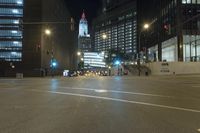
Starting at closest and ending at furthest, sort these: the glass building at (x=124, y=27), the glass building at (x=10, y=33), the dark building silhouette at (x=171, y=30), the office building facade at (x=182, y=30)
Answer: the office building facade at (x=182, y=30)
the dark building silhouette at (x=171, y=30)
the glass building at (x=10, y=33)
the glass building at (x=124, y=27)

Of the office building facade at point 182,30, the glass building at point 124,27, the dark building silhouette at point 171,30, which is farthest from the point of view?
the glass building at point 124,27

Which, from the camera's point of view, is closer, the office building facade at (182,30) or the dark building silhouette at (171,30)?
the office building facade at (182,30)

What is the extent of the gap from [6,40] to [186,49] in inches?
2327

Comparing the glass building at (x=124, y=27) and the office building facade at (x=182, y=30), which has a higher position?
the glass building at (x=124, y=27)

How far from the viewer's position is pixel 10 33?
391 feet

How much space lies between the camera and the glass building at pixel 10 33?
118 metres

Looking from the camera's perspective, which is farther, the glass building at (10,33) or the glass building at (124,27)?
the glass building at (124,27)

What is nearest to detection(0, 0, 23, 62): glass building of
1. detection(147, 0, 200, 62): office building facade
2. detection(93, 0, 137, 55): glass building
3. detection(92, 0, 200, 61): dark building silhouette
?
detection(92, 0, 200, 61): dark building silhouette

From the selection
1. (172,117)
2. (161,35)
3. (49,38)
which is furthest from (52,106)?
(49,38)

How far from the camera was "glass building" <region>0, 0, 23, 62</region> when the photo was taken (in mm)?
118312

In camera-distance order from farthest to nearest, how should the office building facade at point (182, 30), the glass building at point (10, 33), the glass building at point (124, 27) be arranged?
1. the glass building at point (124, 27)
2. the glass building at point (10, 33)
3. the office building facade at point (182, 30)

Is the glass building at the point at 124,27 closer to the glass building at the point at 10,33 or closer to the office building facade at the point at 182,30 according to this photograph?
the glass building at the point at 10,33

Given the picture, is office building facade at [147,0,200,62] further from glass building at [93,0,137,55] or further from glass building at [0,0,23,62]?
glass building at [93,0,137,55]

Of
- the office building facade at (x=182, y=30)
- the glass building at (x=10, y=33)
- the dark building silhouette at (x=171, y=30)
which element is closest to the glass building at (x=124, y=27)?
the dark building silhouette at (x=171, y=30)
